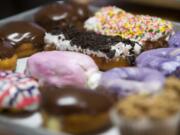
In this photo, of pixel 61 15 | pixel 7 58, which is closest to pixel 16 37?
pixel 7 58

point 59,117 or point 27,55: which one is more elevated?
point 59,117

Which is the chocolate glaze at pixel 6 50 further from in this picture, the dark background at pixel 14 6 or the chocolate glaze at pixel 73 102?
the dark background at pixel 14 6

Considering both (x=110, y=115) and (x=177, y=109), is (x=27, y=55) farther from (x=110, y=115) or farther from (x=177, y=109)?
(x=177, y=109)

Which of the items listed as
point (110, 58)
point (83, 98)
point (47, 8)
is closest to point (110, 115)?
point (83, 98)

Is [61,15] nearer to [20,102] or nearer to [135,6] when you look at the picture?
[20,102]

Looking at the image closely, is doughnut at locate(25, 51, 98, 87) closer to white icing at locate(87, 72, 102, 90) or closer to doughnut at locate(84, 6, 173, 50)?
white icing at locate(87, 72, 102, 90)

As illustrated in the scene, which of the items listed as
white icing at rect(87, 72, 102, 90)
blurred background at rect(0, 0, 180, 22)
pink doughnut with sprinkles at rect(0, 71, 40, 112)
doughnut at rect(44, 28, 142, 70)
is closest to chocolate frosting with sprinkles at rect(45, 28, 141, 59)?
doughnut at rect(44, 28, 142, 70)
